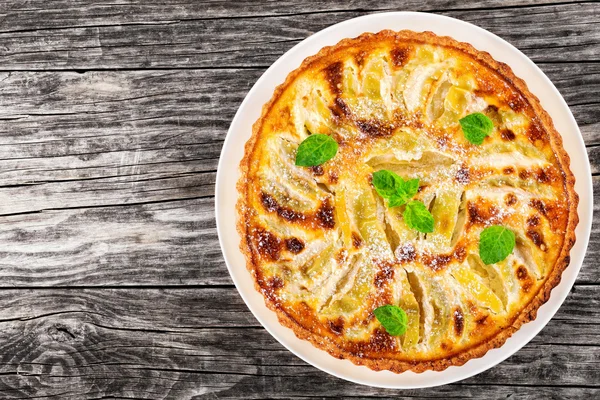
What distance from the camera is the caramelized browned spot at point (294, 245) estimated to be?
2.86 meters

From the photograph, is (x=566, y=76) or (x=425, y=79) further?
(x=566, y=76)

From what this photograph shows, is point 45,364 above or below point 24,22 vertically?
below

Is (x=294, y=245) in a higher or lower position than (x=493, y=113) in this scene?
lower

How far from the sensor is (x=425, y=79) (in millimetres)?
2832

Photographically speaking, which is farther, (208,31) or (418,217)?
(208,31)

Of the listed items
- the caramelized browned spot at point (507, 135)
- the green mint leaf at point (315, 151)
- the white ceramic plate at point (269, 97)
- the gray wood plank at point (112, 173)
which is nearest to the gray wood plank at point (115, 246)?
the gray wood plank at point (112, 173)

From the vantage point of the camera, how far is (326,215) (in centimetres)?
283

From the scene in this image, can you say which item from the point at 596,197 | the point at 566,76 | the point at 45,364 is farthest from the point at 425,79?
the point at 45,364

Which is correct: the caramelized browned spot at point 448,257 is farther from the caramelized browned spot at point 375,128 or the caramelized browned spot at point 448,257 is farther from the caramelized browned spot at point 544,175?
the caramelized browned spot at point 375,128

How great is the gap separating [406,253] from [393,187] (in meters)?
0.38

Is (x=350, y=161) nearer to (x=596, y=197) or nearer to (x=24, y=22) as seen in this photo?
(x=596, y=197)

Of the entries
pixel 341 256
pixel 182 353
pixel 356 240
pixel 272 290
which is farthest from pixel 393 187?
pixel 182 353

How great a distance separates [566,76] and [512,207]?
1.09 meters

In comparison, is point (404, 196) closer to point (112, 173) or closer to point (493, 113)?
point (493, 113)
